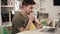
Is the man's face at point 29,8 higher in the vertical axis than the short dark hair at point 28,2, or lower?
lower

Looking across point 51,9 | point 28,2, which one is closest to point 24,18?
point 28,2

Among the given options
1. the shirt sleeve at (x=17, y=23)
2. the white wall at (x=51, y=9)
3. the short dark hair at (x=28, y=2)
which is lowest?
the shirt sleeve at (x=17, y=23)

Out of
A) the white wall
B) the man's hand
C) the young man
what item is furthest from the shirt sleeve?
the white wall

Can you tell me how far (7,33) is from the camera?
5.35 feet

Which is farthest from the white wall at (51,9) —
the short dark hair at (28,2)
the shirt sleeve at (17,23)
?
the shirt sleeve at (17,23)

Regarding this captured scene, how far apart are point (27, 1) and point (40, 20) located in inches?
10.6

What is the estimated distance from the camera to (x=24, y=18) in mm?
1643

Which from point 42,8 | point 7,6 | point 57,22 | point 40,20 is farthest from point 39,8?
point 7,6

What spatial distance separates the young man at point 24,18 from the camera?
5.35 ft

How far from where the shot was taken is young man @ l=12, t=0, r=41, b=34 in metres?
1.63

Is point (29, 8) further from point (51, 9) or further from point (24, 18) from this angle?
point (51, 9)

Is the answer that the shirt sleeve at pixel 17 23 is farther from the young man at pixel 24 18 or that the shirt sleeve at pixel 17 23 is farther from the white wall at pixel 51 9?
the white wall at pixel 51 9

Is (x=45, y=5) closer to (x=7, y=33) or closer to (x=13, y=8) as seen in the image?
(x=13, y=8)

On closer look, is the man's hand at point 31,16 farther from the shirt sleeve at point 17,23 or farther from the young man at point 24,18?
the shirt sleeve at point 17,23
